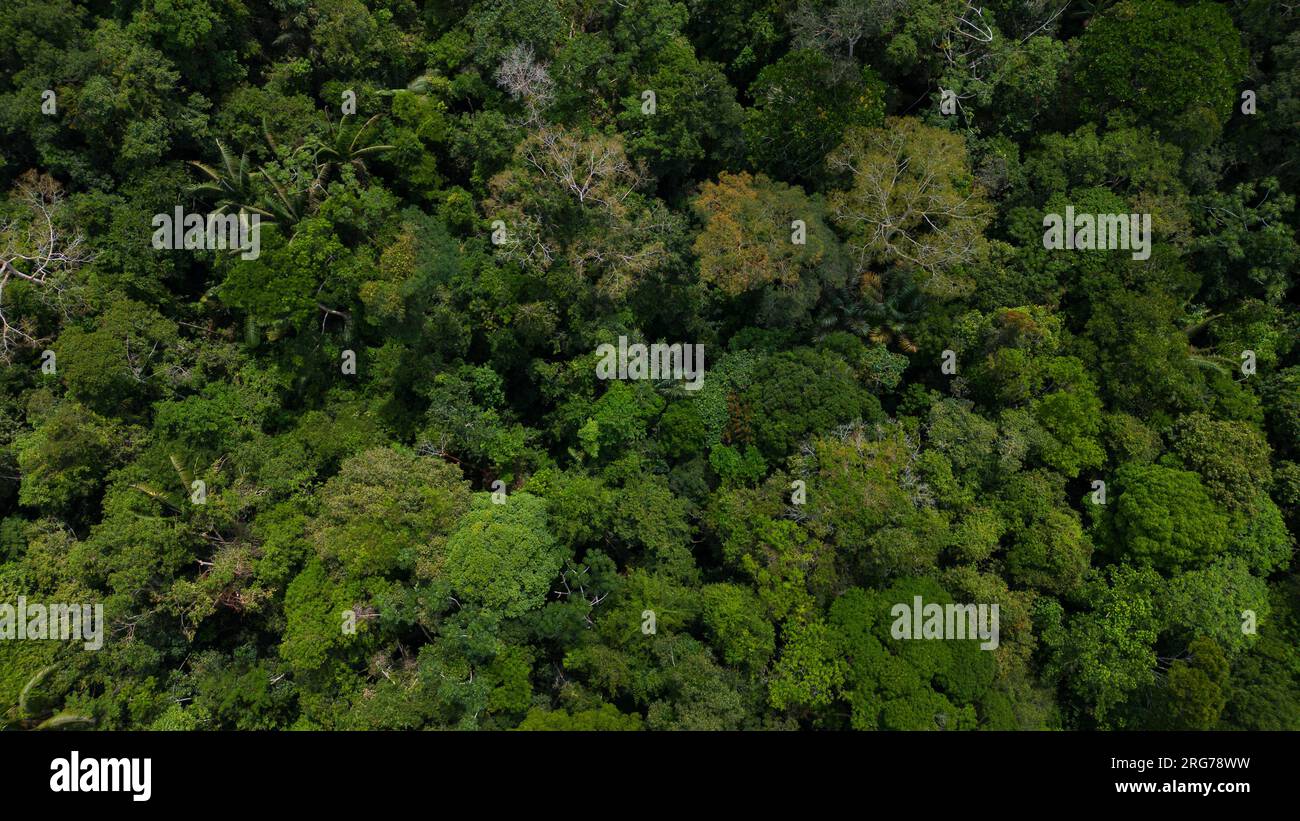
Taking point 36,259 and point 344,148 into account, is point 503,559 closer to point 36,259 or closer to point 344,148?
point 344,148

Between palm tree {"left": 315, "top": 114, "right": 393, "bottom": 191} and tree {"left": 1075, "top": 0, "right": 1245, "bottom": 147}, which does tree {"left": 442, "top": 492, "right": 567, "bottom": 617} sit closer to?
palm tree {"left": 315, "top": 114, "right": 393, "bottom": 191}

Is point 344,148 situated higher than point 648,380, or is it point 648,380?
point 344,148

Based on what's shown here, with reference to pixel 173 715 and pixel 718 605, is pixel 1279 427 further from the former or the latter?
pixel 173 715

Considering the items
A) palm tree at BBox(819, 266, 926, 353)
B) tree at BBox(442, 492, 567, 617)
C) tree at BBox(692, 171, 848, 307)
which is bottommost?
tree at BBox(442, 492, 567, 617)

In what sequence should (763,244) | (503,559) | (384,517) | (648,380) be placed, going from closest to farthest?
(503,559) < (384,517) < (763,244) < (648,380)

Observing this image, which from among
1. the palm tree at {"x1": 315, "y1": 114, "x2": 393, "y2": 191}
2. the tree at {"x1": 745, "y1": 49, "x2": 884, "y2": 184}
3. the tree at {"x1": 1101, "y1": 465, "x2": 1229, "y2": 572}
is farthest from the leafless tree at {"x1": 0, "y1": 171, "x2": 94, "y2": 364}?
the tree at {"x1": 1101, "y1": 465, "x2": 1229, "y2": 572}

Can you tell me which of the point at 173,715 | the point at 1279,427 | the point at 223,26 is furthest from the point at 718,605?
the point at 223,26

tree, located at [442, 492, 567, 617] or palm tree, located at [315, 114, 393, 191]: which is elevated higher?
palm tree, located at [315, 114, 393, 191]

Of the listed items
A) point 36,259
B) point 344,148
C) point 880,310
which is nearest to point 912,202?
point 880,310

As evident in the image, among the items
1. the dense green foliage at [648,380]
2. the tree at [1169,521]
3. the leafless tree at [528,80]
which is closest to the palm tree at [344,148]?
the dense green foliage at [648,380]
